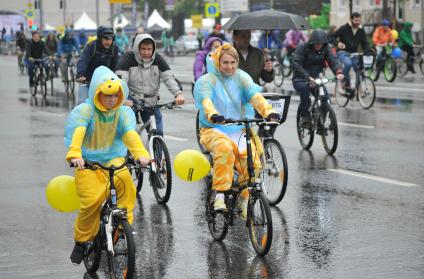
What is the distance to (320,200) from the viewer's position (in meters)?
11.3

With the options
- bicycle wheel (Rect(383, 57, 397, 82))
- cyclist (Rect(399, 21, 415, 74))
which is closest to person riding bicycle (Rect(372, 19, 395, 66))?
bicycle wheel (Rect(383, 57, 397, 82))

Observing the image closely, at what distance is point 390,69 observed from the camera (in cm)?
3181

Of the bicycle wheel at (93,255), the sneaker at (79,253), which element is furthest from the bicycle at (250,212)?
the sneaker at (79,253)

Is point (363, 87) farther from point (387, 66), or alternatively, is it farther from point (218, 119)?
point (218, 119)

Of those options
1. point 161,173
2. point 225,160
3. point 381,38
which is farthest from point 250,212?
point 381,38

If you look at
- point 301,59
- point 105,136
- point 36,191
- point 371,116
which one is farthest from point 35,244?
point 371,116

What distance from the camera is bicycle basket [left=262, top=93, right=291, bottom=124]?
456 inches

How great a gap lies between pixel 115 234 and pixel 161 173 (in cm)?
397

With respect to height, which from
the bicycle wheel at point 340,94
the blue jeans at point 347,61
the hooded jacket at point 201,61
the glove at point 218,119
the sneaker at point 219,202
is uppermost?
the hooded jacket at point 201,61

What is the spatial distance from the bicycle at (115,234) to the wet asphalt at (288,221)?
0.54 metres

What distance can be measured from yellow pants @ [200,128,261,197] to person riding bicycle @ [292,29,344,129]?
243 inches

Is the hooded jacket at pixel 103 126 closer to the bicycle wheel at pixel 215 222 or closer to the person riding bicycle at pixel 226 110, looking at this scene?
the person riding bicycle at pixel 226 110

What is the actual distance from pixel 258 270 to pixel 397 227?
82.6 inches

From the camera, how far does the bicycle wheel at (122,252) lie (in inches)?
283
